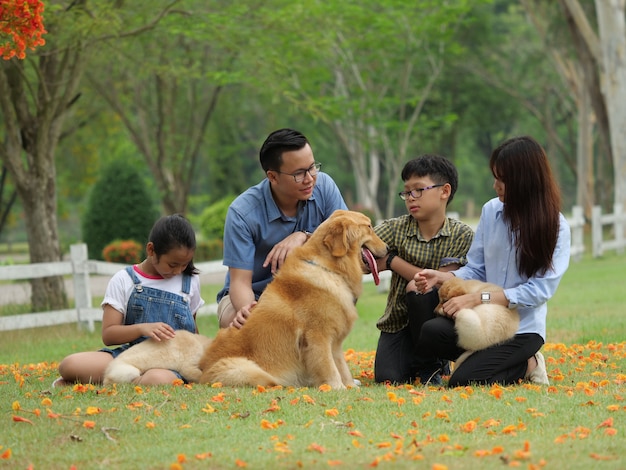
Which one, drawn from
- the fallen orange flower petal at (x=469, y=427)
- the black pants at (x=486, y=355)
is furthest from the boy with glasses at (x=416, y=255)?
the fallen orange flower petal at (x=469, y=427)

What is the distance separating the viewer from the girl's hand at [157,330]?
20.4 feet

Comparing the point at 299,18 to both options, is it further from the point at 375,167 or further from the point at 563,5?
the point at 375,167

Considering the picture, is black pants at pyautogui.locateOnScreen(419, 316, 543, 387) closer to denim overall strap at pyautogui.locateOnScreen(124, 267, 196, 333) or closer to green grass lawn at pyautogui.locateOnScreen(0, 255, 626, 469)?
green grass lawn at pyautogui.locateOnScreen(0, 255, 626, 469)

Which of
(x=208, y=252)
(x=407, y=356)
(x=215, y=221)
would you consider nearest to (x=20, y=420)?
(x=407, y=356)

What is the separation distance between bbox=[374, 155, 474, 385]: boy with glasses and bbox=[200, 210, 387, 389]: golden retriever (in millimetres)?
555

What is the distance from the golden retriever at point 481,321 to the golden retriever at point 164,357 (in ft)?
6.31

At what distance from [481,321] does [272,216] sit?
185 cm

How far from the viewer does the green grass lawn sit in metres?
4.06

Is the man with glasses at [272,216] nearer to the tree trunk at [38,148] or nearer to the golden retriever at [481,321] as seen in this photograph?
the golden retriever at [481,321]

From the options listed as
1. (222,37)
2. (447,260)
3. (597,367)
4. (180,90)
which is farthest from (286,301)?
(180,90)

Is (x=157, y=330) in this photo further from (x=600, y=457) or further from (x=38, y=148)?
(x=38, y=148)

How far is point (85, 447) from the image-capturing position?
4.46m

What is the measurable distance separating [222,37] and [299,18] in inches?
129

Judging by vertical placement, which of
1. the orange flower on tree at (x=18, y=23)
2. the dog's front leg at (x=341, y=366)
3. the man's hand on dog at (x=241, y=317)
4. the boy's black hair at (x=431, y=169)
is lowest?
the dog's front leg at (x=341, y=366)
